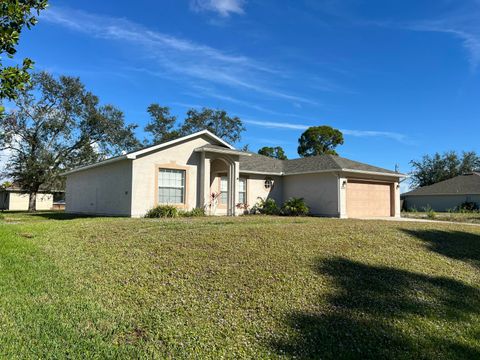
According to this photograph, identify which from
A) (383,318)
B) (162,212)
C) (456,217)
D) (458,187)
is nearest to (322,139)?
(458,187)

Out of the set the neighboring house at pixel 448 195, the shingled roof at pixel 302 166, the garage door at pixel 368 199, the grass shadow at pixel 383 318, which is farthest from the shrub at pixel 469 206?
the grass shadow at pixel 383 318

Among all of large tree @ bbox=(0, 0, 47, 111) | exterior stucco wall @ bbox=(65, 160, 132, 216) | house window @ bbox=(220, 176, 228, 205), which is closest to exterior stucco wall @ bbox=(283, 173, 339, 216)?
house window @ bbox=(220, 176, 228, 205)

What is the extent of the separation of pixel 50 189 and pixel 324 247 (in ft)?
102

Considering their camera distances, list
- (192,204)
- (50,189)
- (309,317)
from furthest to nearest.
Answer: (50,189) < (192,204) < (309,317)

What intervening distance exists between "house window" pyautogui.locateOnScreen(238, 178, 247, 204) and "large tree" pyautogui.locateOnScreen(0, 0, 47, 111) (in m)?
16.4

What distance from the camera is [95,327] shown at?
490 cm

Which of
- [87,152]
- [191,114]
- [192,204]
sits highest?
[191,114]

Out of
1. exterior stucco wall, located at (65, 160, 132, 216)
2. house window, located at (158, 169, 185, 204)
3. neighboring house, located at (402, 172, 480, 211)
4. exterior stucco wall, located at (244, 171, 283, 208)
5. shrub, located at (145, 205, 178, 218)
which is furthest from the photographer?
neighboring house, located at (402, 172, 480, 211)

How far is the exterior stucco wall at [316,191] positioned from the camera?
67.9 ft

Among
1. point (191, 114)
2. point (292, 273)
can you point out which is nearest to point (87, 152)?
point (191, 114)

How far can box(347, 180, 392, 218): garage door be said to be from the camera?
845 inches

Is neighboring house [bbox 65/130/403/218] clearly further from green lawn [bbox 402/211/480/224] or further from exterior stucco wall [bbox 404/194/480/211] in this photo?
exterior stucco wall [bbox 404/194/480/211]

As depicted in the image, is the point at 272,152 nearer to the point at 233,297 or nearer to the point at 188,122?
the point at 188,122

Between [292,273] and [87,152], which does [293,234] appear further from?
[87,152]
